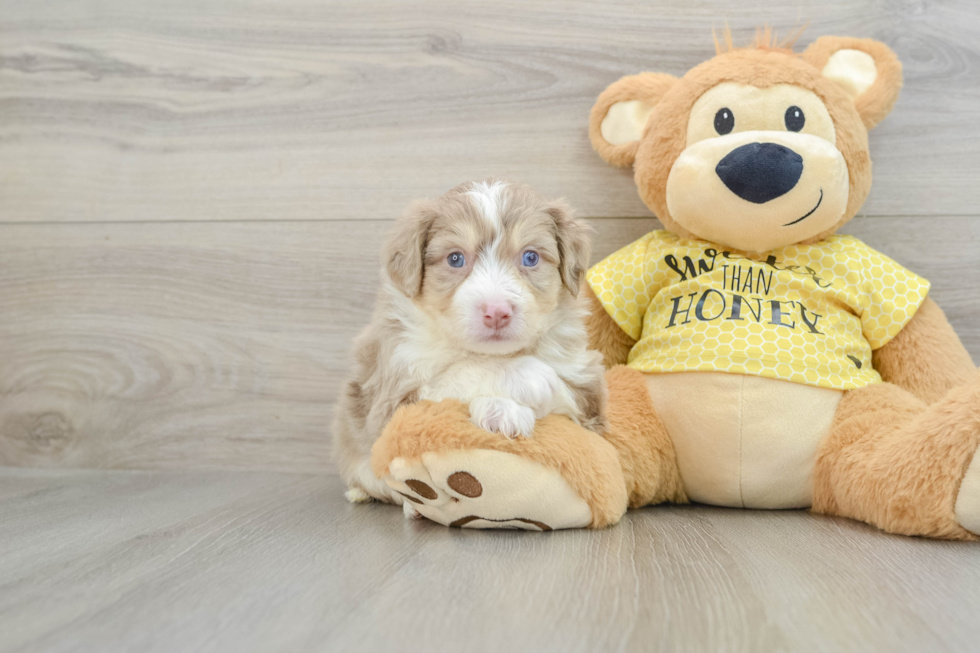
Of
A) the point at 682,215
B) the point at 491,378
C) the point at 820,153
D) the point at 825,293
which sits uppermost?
the point at 820,153

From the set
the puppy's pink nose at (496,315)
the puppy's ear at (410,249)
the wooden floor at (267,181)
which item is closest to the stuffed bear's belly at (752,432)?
the wooden floor at (267,181)

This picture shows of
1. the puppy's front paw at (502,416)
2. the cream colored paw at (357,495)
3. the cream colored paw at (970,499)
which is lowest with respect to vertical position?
the cream colored paw at (357,495)

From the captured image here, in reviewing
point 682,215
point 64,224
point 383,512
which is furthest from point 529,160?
point 64,224

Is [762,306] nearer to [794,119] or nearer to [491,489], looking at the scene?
[794,119]

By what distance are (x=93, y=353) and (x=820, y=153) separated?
1908mm

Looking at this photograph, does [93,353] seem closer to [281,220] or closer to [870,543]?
[281,220]

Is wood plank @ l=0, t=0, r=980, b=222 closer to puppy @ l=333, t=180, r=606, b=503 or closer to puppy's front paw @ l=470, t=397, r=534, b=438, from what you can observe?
puppy @ l=333, t=180, r=606, b=503

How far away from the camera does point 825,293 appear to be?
1566mm

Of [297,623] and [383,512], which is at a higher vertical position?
[297,623]

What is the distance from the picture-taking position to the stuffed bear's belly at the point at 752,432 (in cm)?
145

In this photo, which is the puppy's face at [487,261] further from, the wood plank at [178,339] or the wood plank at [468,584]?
the wood plank at [178,339]

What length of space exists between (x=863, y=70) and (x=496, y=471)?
4.05 ft

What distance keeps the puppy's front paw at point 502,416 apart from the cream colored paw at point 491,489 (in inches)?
1.9

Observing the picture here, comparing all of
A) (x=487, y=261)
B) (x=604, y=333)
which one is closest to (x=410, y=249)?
(x=487, y=261)
